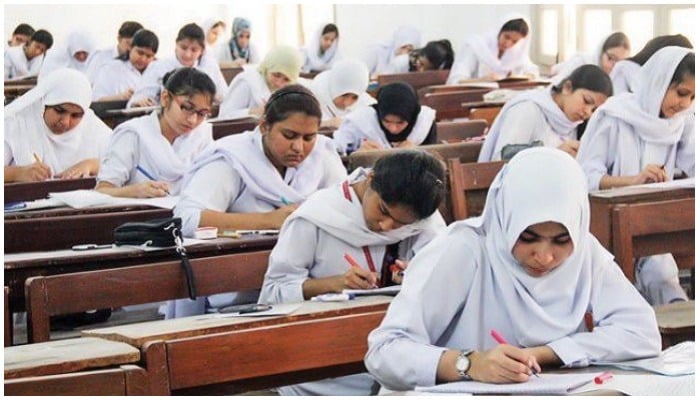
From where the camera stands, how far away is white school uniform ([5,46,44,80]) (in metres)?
14.7

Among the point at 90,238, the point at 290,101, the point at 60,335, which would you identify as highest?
the point at 290,101

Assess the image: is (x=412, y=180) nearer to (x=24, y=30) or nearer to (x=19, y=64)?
(x=19, y=64)

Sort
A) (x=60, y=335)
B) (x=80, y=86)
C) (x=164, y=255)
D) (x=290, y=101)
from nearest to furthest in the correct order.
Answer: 1. (x=164, y=255)
2. (x=290, y=101)
3. (x=60, y=335)
4. (x=80, y=86)

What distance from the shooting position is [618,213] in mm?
3830

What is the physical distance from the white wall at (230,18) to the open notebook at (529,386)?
12801mm

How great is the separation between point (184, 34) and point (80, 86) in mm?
4359

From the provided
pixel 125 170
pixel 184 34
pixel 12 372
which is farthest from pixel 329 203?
pixel 184 34

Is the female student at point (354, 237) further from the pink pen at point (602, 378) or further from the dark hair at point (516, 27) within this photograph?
the dark hair at point (516, 27)

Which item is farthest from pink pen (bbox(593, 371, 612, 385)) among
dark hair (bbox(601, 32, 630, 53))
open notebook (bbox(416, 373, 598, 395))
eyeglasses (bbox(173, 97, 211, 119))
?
dark hair (bbox(601, 32, 630, 53))

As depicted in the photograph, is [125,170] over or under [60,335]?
over

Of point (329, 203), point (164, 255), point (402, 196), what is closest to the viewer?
point (402, 196)

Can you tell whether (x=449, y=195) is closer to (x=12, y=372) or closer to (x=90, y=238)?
(x=90, y=238)

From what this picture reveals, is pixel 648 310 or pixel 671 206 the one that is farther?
pixel 671 206

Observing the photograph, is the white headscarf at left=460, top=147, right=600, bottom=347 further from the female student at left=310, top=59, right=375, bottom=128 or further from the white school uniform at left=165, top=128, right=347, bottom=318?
the female student at left=310, top=59, right=375, bottom=128
